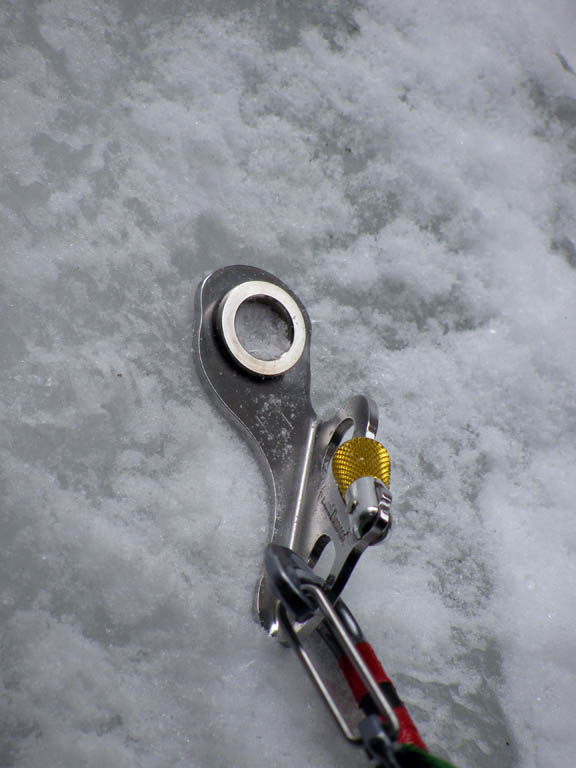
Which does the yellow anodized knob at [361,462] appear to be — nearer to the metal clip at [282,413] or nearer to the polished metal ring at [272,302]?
the metal clip at [282,413]

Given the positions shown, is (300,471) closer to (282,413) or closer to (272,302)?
(282,413)

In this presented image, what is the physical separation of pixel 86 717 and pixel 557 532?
19.0 inches

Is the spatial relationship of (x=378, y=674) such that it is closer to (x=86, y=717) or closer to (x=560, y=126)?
(x=86, y=717)

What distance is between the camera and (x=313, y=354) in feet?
2.50

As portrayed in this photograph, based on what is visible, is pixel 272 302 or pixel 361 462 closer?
pixel 361 462

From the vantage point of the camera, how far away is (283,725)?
64cm

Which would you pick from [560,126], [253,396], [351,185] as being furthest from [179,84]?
[560,126]

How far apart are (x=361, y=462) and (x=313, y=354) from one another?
0.56ft

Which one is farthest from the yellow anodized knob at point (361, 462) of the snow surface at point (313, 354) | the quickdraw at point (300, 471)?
the snow surface at point (313, 354)

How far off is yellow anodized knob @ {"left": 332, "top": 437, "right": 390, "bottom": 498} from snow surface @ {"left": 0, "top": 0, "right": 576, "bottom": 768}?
0.33 ft

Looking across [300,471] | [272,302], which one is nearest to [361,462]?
[300,471]

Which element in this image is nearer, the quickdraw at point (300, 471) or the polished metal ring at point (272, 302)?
the quickdraw at point (300, 471)

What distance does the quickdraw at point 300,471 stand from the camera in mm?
580

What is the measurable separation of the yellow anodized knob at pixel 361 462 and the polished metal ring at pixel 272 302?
4.8 inches
